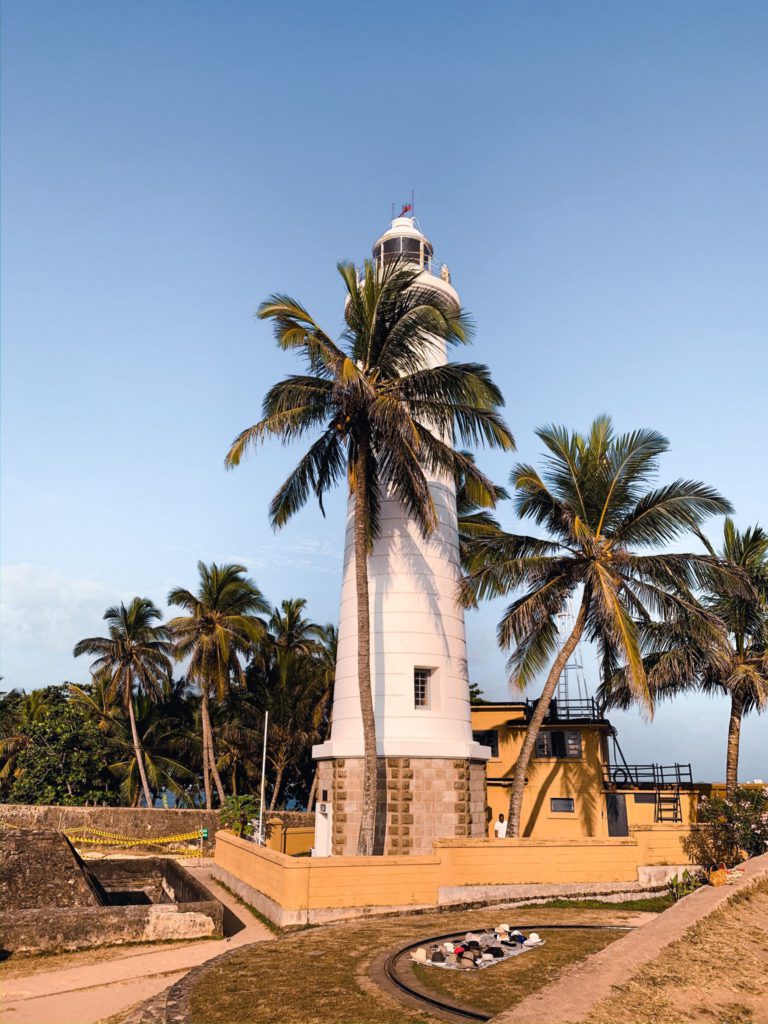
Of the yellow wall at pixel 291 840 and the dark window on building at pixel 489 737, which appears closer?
the yellow wall at pixel 291 840

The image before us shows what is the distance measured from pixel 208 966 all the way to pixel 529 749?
12468 millimetres

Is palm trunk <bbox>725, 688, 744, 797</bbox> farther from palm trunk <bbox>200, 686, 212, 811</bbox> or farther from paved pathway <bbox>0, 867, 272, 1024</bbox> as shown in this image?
palm trunk <bbox>200, 686, 212, 811</bbox>

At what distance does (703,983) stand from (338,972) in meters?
5.46

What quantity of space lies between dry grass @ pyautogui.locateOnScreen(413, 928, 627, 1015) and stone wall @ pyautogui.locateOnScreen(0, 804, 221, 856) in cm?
2279

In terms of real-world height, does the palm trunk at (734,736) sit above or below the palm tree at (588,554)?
below

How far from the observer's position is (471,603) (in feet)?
79.0

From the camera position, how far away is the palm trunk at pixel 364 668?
1928 cm

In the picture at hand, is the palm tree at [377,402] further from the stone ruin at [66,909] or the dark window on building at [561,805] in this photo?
the dark window on building at [561,805]

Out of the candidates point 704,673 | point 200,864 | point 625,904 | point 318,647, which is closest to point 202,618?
point 318,647

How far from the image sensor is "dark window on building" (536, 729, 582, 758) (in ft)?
101

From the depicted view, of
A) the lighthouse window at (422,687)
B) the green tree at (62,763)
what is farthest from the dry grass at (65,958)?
the green tree at (62,763)

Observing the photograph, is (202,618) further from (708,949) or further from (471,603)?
(708,949)

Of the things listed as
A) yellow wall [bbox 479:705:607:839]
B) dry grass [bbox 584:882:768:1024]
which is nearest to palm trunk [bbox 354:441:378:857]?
dry grass [bbox 584:882:768:1024]

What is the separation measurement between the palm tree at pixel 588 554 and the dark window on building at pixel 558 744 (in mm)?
7046
